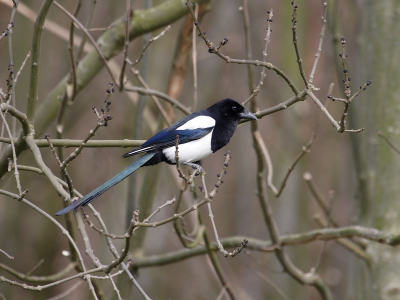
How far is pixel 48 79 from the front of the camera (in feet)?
23.8

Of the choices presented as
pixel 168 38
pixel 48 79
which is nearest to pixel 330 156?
pixel 168 38

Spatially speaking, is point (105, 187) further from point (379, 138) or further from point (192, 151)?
point (379, 138)

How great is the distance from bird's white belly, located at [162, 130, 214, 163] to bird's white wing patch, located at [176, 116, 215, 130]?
91 millimetres

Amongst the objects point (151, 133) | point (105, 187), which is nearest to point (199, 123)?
point (105, 187)

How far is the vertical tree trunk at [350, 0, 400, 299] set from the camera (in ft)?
11.8

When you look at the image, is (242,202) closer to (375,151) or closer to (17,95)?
(17,95)

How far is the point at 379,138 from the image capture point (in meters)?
3.75

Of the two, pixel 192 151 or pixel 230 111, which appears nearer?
pixel 192 151

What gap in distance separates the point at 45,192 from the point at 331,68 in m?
4.25

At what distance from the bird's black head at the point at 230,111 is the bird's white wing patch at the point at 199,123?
8cm

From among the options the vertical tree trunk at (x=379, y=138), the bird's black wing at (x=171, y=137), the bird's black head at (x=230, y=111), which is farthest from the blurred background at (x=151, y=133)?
the bird's black wing at (x=171, y=137)

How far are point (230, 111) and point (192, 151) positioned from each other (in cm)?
35

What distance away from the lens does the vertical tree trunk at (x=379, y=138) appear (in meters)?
3.61

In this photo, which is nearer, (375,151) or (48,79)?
(375,151)
